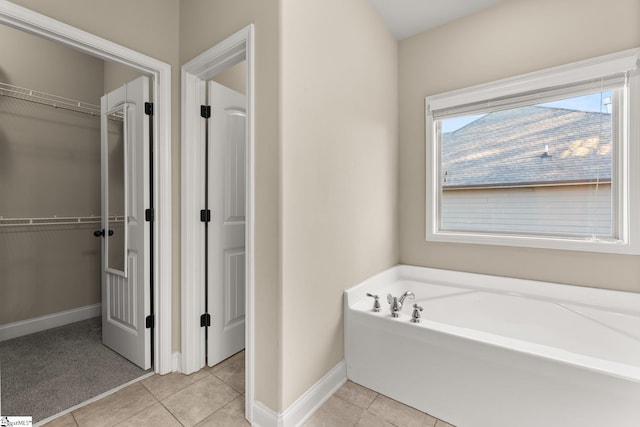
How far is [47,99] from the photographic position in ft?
8.59

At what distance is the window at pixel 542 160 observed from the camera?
1.81m

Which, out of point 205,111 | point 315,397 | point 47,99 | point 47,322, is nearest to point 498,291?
point 315,397

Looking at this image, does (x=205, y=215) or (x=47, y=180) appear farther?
(x=47, y=180)

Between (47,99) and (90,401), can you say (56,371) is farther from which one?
(47,99)

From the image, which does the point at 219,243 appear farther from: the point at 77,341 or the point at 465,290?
the point at 465,290

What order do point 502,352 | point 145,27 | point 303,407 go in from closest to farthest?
point 502,352 → point 303,407 → point 145,27

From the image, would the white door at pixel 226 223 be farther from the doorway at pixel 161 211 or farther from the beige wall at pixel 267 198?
the beige wall at pixel 267 198

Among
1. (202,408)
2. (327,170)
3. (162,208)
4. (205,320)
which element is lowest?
(202,408)

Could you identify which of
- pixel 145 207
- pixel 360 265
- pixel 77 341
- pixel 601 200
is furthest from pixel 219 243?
pixel 601 200

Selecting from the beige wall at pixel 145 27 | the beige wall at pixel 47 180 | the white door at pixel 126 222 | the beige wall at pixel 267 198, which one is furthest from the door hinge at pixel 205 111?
the beige wall at pixel 47 180

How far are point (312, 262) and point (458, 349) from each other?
890 mm

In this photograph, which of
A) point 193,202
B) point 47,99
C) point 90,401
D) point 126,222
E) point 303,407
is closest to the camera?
point 303,407

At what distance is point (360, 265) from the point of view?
6.88ft

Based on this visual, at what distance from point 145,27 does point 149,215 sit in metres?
1.19
